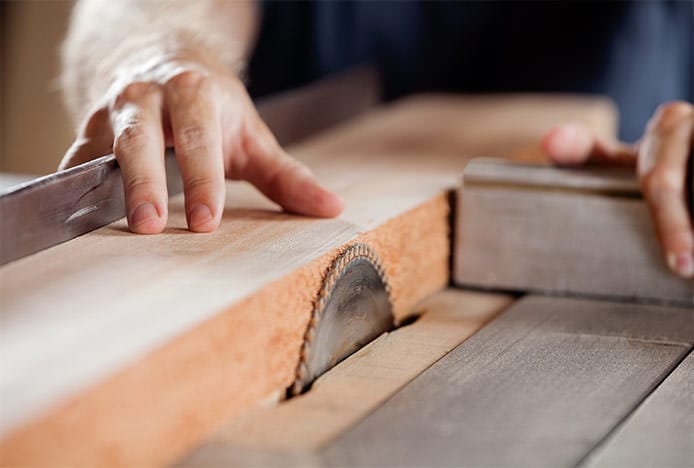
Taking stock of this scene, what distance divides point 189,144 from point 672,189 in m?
0.47

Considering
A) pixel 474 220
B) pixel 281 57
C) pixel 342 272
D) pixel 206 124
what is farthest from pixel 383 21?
pixel 342 272

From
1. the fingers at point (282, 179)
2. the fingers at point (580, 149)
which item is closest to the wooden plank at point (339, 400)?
the fingers at point (282, 179)

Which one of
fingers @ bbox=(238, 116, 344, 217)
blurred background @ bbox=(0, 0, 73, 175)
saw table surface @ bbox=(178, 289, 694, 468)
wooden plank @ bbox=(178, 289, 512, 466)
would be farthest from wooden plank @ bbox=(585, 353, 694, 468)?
blurred background @ bbox=(0, 0, 73, 175)

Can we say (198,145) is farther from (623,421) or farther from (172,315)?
(623,421)

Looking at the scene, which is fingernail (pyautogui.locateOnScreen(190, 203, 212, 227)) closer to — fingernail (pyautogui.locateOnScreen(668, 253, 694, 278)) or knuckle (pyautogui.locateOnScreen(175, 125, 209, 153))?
knuckle (pyautogui.locateOnScreen(175, 125, 209, 153))

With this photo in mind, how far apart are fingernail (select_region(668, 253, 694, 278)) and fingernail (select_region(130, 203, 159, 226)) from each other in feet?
1.65

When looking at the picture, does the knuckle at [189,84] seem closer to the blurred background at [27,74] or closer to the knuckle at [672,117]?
the knuckle at [672,117]

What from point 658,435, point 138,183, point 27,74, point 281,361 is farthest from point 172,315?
point 27,74

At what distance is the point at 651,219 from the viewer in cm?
89

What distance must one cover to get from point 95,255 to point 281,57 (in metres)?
1.21

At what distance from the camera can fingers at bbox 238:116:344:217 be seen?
824 mm

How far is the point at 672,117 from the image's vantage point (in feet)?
3.07

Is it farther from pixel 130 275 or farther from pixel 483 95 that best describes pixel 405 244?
pixel 483 95

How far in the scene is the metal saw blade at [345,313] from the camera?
0.67m
